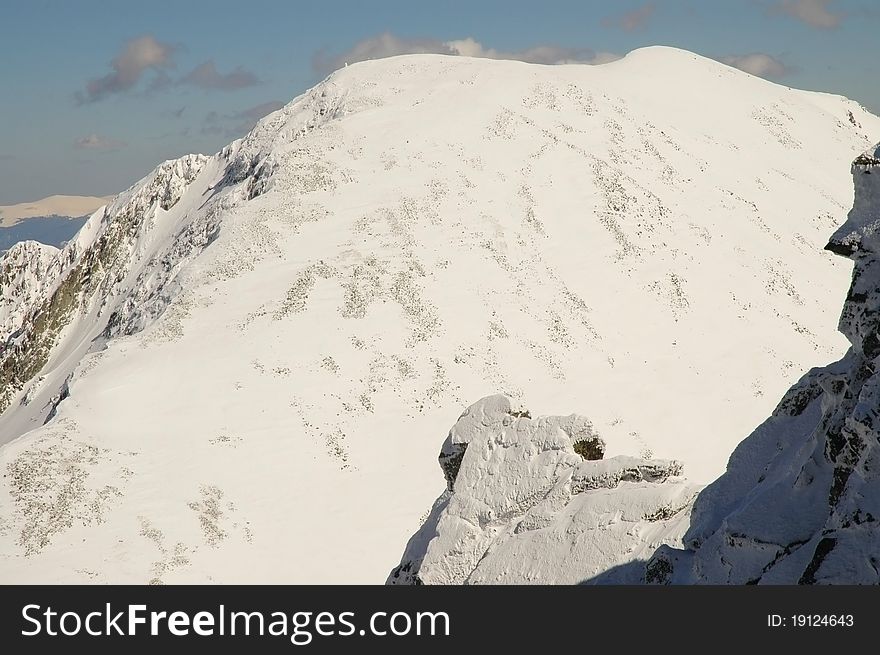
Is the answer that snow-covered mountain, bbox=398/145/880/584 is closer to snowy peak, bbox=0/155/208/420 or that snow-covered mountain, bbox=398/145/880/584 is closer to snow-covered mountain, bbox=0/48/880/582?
snow-covered mountain, bbox=0/48/880/582

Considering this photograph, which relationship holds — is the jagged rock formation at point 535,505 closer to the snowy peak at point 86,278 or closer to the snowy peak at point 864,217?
the snowy peak at point 864,217

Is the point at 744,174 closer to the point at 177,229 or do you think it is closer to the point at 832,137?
the point at 832,137

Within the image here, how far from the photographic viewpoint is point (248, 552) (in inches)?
1196

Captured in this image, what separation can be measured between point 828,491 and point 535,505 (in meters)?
8.17

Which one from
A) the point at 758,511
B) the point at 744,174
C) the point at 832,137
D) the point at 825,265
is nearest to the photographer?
the point at 758,511

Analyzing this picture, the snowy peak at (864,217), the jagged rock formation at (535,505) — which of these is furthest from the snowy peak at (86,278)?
the snowy peak at (864,217)

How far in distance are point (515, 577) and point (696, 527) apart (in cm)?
457

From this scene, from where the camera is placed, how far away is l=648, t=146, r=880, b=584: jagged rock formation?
34.8 feet

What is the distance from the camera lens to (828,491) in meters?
12.1

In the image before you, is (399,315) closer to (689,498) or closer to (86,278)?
(689,498)

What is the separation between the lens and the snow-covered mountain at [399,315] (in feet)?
104

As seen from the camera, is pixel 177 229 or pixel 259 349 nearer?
pixel 259 349

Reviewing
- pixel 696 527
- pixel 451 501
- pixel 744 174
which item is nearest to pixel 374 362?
pixel 451 501

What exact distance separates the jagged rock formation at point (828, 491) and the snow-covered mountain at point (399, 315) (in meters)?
5.20
